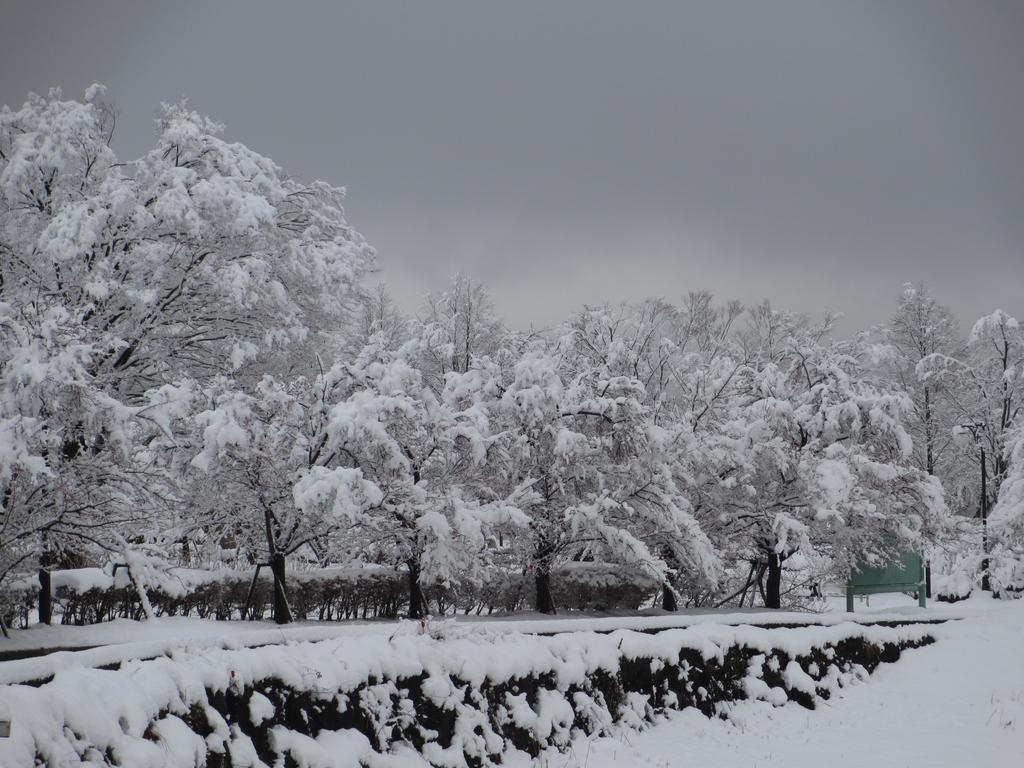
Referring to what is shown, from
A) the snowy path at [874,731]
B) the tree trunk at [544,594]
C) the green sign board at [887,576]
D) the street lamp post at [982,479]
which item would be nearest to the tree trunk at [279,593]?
the tree trunk at [544,594]

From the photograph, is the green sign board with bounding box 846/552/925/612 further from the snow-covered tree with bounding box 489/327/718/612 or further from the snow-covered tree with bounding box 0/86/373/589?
the snow-covered tree with bounding box 0/86/373/589

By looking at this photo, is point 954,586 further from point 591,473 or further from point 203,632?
point 203,632

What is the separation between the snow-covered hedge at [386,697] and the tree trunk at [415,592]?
661 centimetres

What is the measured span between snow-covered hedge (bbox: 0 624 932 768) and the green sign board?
968 centimetres

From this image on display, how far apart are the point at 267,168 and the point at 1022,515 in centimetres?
2181

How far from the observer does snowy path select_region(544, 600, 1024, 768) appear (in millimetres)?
7836

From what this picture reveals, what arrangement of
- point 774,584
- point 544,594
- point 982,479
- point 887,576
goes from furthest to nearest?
point 982,479
point 774,584
point 887,576
point 544,594

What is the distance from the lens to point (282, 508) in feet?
47.8

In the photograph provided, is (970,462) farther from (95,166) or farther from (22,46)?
(22,46)

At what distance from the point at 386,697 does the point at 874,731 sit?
5.98 m

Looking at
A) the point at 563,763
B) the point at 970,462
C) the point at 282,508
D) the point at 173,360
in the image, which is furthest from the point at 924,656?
the point at 970,462

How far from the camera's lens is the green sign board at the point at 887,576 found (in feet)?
63.4

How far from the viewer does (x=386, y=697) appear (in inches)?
251

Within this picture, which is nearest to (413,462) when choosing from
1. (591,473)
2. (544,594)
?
(591,473)
